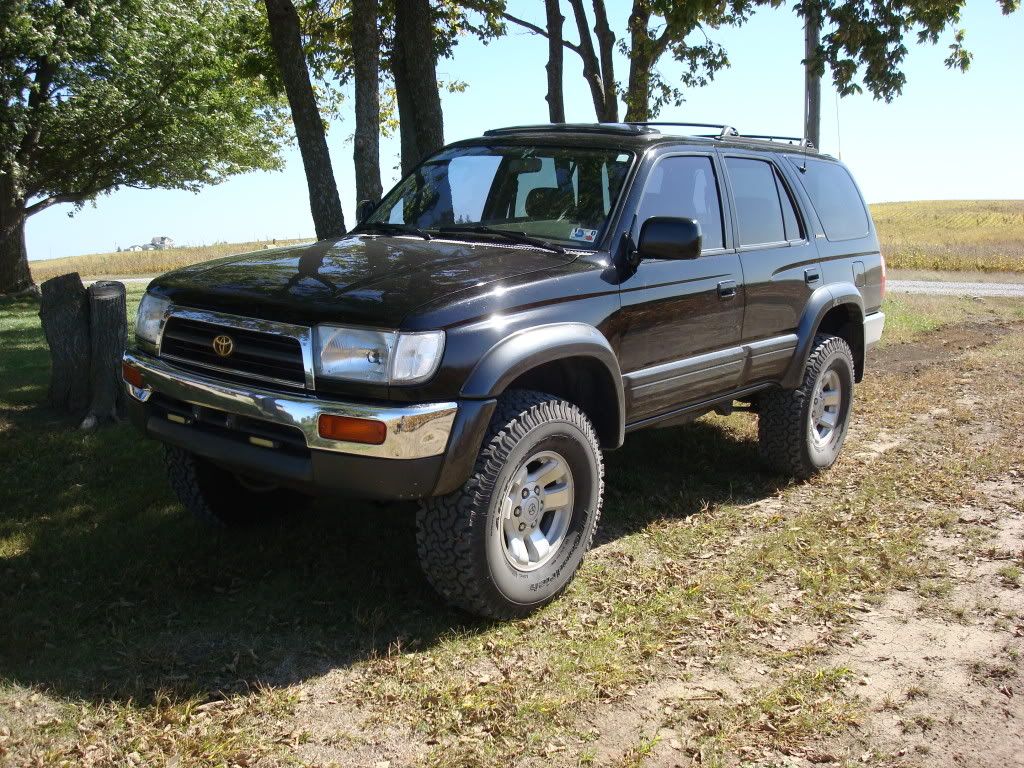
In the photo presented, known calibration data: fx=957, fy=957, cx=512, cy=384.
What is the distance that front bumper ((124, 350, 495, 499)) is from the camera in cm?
364

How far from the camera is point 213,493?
507 cm

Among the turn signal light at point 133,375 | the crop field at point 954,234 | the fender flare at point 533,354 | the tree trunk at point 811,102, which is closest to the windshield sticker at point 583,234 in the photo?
the fender flare at point 533,354

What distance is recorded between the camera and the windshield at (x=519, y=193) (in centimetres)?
481

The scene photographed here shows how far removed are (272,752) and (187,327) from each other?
1854 millimetres

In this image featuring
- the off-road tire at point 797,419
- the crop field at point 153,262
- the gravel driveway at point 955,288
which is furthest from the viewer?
the crop field at point 153,262

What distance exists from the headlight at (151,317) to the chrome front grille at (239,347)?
0.22 feet

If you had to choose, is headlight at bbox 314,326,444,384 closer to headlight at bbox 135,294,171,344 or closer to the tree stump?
headlight at bbox 135,294,171,344

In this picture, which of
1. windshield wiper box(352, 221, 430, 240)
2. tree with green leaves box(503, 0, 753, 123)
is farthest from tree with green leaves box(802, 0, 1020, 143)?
windshield wiper box(352, 221, 430, 240)

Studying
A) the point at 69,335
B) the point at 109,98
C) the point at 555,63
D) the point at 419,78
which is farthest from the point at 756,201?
the point at 109,98

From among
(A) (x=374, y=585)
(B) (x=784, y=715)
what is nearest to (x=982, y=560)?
(B) (x=784, y=715)

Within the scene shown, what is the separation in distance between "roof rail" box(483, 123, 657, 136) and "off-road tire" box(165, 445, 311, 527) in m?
2.49

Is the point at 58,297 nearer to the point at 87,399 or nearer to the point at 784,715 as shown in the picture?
the point at 87,399

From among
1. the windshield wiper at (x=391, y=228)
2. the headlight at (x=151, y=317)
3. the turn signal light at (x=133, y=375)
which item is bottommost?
the turn signal light at (x=133, y=375)

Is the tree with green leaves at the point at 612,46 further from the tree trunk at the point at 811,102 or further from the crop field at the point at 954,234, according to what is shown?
the crop field at the point at 954,234
